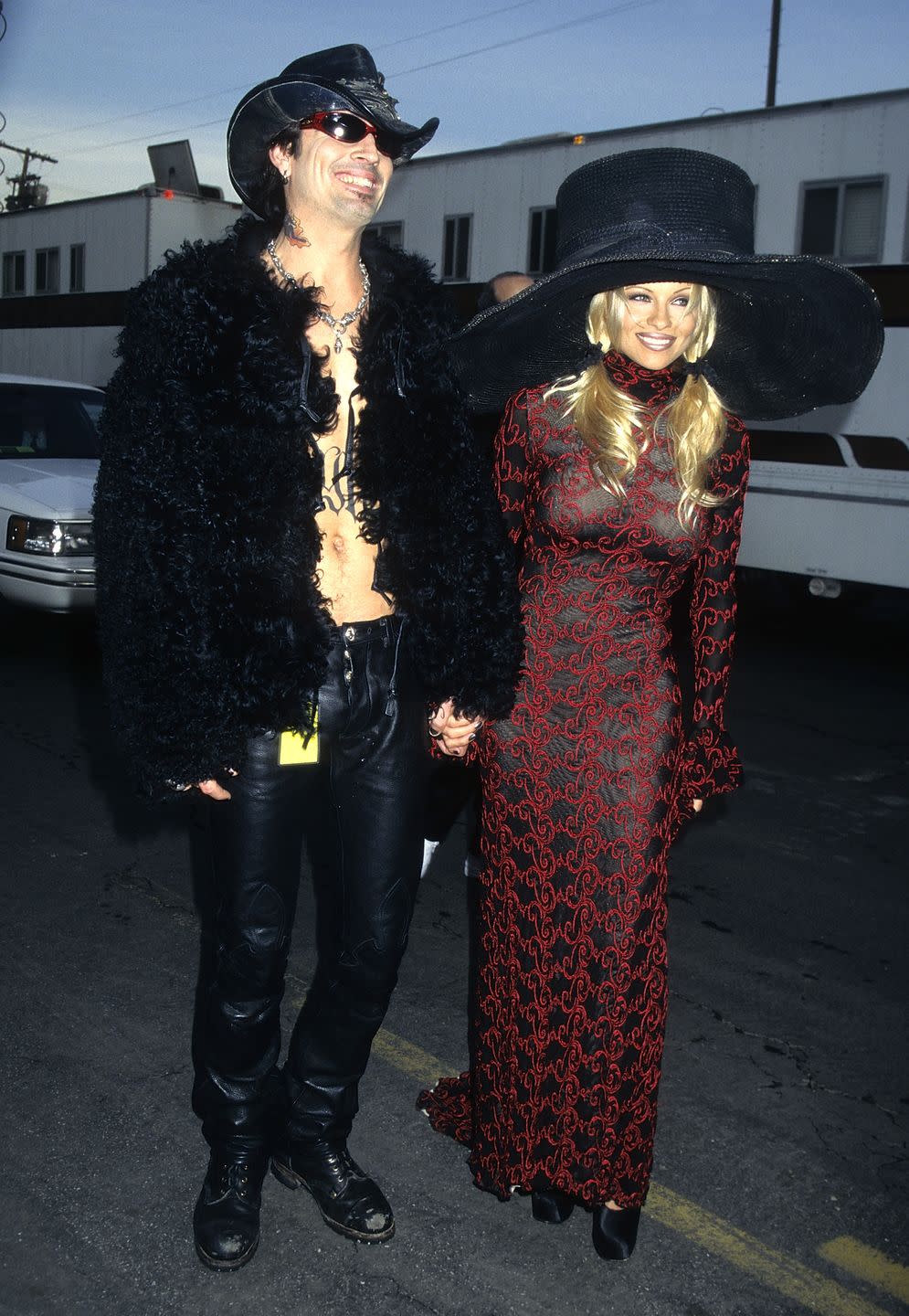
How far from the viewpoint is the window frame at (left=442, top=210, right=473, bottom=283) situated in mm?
11766

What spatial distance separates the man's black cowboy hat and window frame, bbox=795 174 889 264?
757 centimetres

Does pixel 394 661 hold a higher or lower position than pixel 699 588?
lower

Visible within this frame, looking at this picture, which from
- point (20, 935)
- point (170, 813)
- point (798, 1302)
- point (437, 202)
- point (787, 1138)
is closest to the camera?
point (798, 1302)

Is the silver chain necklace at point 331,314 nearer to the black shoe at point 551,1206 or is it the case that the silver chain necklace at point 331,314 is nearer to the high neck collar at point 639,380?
the high neck collar at point 639,380

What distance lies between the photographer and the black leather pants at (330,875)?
2.66 metres

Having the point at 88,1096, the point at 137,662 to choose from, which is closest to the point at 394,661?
the point at 137,662

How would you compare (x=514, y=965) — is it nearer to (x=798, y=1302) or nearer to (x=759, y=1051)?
(x=798, y=1302)

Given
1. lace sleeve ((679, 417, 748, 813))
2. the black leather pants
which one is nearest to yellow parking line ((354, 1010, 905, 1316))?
the black leather pants

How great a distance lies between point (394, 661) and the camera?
272 cm

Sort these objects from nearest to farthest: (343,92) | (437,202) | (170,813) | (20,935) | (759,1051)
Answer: (343,92)
(759,1051)
(20,935)
(170,813)
(437,202)

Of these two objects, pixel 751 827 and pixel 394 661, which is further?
pixel 751 827

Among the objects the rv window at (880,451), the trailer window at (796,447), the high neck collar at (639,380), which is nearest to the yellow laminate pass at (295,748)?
the high neck collar at (639,380)

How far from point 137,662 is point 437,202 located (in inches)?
407

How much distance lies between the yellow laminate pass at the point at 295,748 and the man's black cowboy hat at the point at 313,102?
1.13 metres
